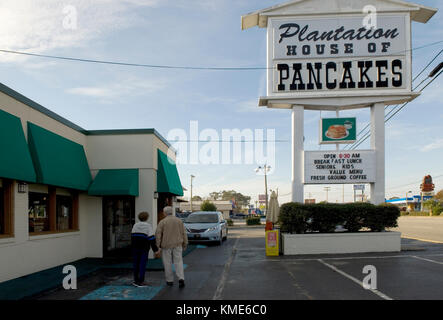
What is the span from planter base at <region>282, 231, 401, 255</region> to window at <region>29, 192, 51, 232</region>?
26.1 ft

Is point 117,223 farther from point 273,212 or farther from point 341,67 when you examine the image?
point 341,67

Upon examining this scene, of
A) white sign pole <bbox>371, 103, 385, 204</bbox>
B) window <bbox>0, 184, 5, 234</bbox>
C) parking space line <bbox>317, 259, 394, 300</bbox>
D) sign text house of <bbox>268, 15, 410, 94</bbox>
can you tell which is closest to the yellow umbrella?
parking space line <bbox>317, 259, 394, 300</bbox>

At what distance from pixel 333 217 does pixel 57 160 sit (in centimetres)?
957

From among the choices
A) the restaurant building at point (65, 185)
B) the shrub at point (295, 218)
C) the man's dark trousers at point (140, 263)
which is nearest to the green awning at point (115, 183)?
the restaurant building at point (65, 185)

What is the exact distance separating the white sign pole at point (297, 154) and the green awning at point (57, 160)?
7594 mm

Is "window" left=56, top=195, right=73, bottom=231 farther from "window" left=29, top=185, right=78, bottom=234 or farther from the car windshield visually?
the car windshield

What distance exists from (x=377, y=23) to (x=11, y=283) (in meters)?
15.0

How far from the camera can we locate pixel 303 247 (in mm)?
13508

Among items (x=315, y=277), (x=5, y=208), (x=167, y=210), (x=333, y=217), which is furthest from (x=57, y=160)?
(x=333, y=217)

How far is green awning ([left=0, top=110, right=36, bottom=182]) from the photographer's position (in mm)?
8031

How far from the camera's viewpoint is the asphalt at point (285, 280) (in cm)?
735

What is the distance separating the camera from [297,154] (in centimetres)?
1470
